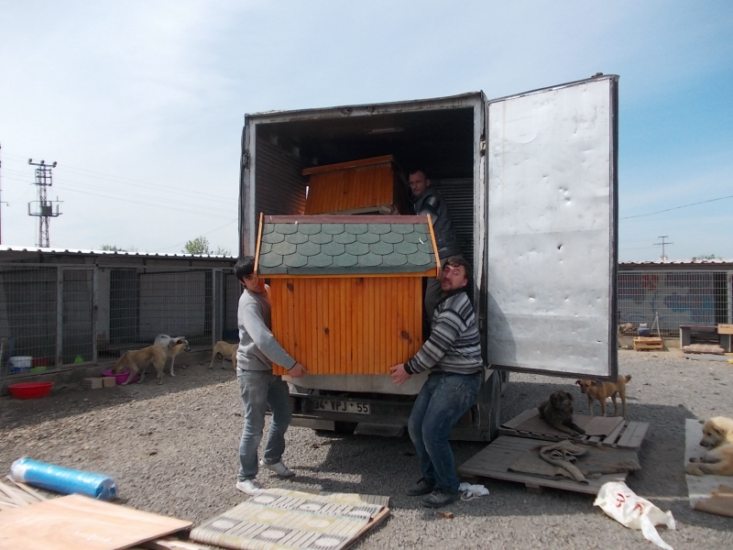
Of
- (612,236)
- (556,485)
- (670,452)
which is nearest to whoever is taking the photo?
(612,236)

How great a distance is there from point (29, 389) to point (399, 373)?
7.11 m

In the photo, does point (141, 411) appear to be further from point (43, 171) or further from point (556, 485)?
point (43, 171)

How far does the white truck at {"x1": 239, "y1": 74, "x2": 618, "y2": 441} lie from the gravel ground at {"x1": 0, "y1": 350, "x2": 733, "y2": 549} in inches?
24.3

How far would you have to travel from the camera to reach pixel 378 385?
4.11 meters

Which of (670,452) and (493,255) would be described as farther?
(670,452)

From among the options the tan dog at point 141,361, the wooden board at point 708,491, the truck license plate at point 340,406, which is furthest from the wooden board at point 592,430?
the tan dog at point 141,361

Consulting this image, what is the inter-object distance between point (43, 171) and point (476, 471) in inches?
1704

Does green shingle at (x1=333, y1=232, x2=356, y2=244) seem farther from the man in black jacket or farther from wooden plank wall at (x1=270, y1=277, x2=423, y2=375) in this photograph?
the man in black jacket

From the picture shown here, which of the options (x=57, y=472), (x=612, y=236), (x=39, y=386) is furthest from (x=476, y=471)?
(x=39, y=386)

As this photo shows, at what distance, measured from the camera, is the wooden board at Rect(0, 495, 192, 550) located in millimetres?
3162

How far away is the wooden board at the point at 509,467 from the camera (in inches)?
157

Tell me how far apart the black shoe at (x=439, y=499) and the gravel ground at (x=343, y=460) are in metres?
0.08

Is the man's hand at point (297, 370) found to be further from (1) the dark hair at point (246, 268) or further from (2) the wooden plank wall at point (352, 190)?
(2) the wooden plank wall at point (352, 190)

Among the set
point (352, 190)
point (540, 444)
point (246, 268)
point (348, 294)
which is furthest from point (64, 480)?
point (540, 444)
